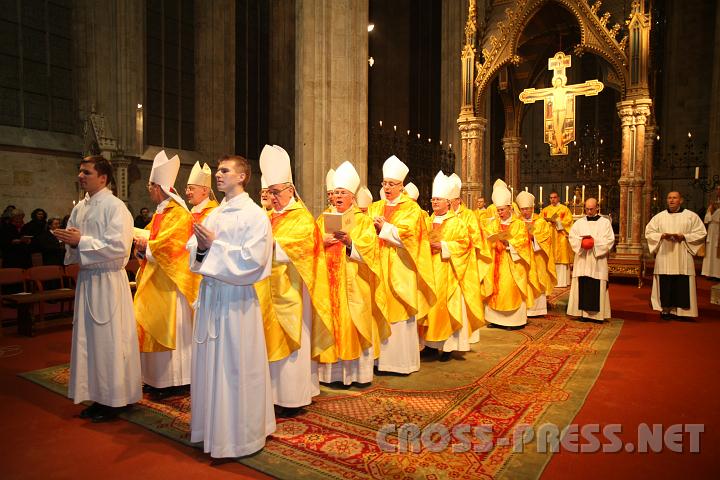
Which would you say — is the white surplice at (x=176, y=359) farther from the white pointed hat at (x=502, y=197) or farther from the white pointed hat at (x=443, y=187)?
the white pointed hat at (x=502, y=197)

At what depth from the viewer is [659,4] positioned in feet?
59.1

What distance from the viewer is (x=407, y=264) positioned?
5.38 m

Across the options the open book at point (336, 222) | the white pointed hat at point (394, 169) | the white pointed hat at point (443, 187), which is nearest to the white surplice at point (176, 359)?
the open book at point (336, 222)

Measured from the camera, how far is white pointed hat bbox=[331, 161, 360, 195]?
4.71 metres

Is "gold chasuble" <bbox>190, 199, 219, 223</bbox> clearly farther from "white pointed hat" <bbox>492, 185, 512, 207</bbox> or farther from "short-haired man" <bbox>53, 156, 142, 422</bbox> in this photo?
"white pointed hat" <bbox>492, 185, 512, 207</bbox>

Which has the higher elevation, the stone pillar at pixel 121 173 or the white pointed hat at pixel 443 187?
the stone pillar at pixel 121 173

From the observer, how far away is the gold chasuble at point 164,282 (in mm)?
4348

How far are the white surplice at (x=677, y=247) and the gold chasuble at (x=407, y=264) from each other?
4.73m

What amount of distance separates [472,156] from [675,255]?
4907 millimetres

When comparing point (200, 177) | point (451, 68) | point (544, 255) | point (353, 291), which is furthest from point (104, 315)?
point (451, 68)

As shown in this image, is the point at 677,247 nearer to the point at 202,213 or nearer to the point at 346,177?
the point at 346,177

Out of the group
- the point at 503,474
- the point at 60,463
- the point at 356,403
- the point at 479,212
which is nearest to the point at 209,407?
the point at 60,463

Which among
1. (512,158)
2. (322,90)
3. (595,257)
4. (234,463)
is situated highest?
(322,90)

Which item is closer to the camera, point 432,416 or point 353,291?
point 432,416
